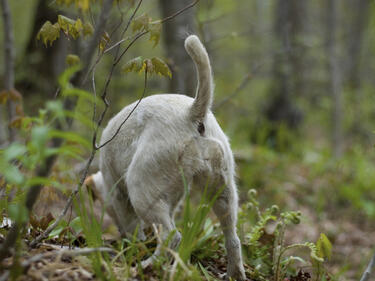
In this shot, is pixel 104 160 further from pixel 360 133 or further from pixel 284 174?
pixel 360 133

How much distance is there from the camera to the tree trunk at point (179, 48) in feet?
20.0

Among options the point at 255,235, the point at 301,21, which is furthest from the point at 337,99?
the point at 255,235

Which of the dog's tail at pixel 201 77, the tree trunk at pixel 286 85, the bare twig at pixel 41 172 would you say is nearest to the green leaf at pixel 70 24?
the bare twig at pixel 41 172

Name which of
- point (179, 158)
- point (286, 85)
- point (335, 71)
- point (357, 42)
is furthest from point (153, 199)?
point (357, 42)

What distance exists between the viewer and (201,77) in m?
2.77

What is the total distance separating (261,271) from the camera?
10.9 feet

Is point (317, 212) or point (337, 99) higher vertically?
point (337, 99)

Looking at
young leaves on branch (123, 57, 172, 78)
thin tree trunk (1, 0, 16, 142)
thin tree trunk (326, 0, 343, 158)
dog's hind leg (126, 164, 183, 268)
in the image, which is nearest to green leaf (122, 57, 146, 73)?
young leaves on branch (123, 57, 172, 78)

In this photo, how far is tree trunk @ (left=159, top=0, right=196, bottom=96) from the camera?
6090 millimetres

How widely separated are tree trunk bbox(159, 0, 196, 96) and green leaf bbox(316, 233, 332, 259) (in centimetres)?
363

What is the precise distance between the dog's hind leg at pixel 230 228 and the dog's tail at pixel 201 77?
0.65 meters

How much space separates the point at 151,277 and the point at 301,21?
33.5 feet

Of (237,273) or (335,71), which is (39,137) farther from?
(335,71)

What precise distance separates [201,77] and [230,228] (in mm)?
1226
